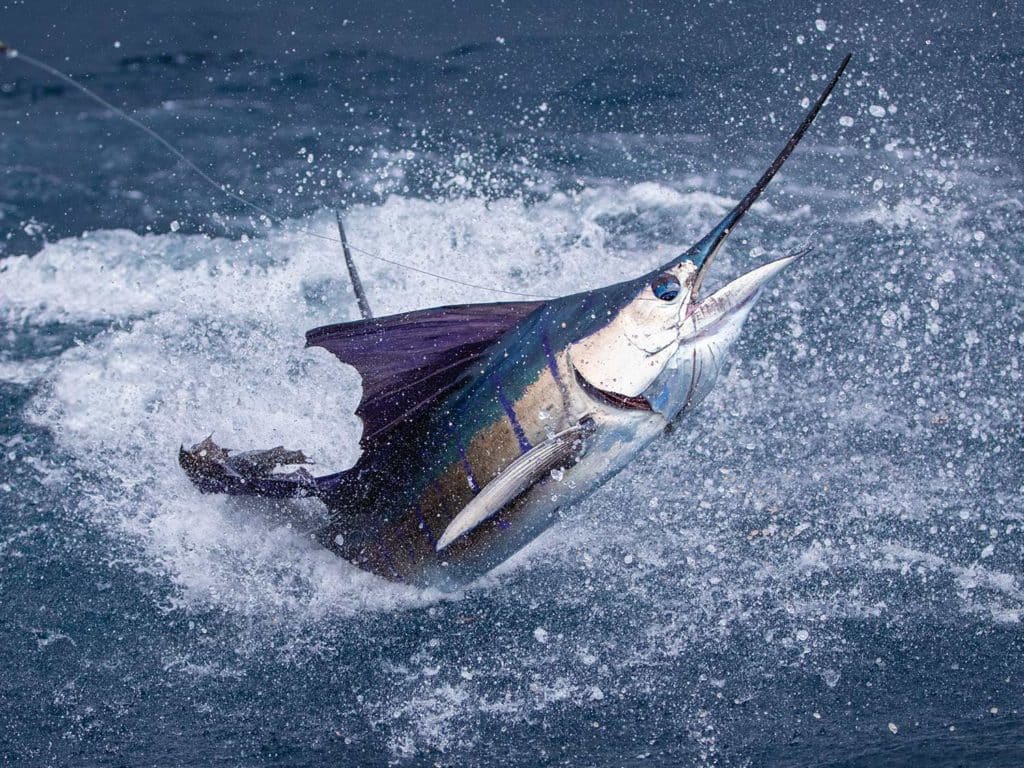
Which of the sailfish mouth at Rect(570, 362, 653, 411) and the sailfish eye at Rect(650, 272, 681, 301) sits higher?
the sailfish eye at Rect(650, 272, 681, 301)

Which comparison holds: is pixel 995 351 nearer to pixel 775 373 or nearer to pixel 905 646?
pixel 775 373

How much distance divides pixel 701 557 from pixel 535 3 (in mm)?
2725

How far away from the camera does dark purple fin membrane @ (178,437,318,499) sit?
2.82m

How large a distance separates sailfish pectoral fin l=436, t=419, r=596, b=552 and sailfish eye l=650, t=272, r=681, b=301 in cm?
43

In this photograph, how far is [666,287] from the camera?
2.65m

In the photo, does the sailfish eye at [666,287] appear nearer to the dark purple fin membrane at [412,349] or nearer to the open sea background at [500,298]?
the dark purple fin membrane at [412,349]

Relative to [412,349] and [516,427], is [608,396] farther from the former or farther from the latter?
[412,349]

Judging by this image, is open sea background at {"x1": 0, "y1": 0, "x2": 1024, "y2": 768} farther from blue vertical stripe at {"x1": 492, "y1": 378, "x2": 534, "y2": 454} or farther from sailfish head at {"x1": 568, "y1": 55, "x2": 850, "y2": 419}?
sailfish head at {"x1": 568, "y1": 55, "x2": 850, "y2": 419}

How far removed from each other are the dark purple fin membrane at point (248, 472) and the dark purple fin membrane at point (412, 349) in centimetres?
26

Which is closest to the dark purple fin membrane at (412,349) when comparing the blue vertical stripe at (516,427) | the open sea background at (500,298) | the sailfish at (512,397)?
the sailfish at (512,397)

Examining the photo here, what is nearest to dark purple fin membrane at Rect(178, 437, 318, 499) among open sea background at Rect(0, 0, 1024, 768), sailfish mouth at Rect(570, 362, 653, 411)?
open sea background at Rect(0, 0, 1024, 768)

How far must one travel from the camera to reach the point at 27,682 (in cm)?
357

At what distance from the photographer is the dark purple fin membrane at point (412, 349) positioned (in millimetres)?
2709

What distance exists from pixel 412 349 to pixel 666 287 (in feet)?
2.59
